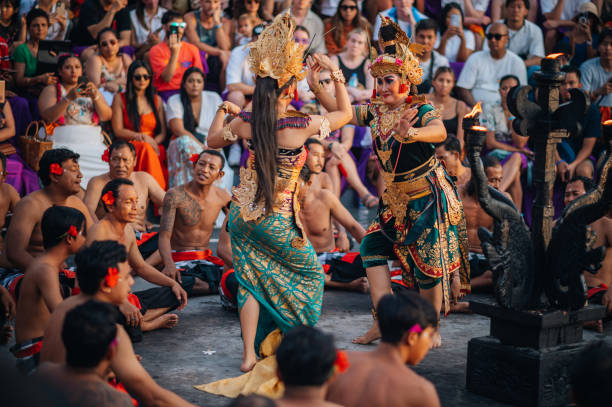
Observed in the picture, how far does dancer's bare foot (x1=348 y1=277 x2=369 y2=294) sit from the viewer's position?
622cm

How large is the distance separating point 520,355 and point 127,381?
6.66 ft

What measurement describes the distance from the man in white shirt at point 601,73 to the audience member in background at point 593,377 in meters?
7.08

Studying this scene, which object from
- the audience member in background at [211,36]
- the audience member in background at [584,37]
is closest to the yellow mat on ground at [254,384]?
the audience member in background at [211,36]

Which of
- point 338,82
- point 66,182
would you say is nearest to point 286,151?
point 338,82

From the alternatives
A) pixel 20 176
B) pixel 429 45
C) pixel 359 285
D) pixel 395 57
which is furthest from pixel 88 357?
pixel 429 45

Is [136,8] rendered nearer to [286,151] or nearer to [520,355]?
[286,151]

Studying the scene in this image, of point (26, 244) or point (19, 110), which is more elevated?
point (19, 110)

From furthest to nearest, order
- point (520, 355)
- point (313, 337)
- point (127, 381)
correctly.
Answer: point (520, 355), point (127, 381), point (313, 337)

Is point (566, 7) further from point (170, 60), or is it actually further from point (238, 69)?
point (170, 60)

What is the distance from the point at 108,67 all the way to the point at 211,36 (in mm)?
1561

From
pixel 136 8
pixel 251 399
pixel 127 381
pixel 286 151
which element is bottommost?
pixel 127 381

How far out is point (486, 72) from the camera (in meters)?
9.07

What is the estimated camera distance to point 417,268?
15.7 ft

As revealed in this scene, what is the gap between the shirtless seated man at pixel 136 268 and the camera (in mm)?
4691
